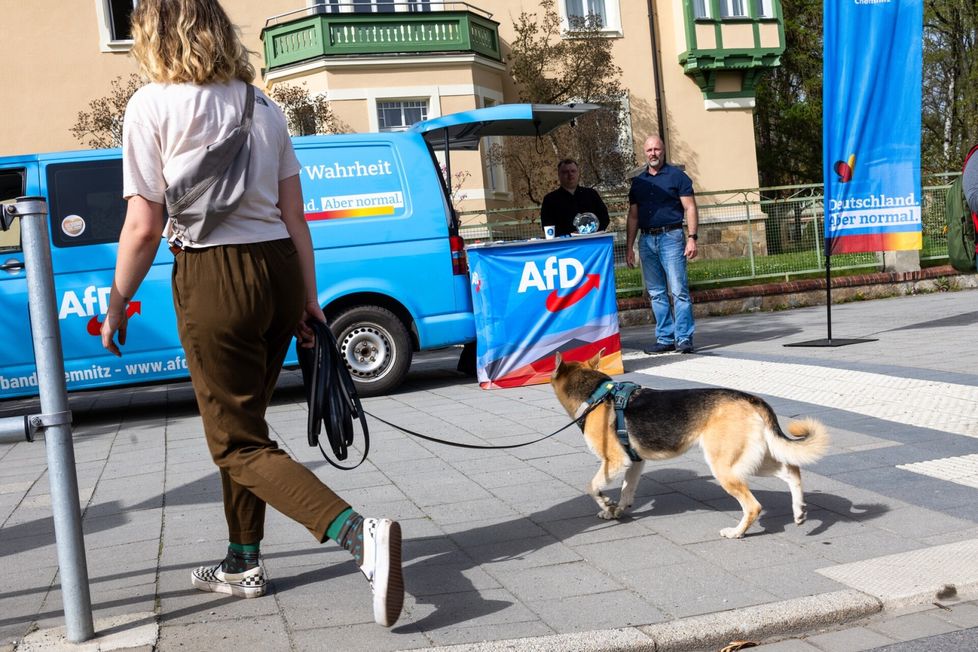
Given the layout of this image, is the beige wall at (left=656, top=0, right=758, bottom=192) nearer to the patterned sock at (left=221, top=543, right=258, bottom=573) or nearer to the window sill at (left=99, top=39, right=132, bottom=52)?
the window sill at (left=99, top=39, right=132, bottom=52)

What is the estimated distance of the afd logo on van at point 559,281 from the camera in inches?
352

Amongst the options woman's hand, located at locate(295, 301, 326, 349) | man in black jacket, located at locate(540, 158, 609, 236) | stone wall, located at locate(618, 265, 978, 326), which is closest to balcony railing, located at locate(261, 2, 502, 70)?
stone wall, located at locate(618, 265, 978, 326)

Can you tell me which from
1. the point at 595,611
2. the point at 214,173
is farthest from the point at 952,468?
the point at 214,173

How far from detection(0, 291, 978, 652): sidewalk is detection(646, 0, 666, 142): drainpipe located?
812 inches

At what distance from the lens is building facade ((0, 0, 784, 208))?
22.3 metres

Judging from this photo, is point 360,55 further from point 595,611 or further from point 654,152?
point 595,611

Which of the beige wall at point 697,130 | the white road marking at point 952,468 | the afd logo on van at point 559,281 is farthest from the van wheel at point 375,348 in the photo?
the beige wall at point 697,130

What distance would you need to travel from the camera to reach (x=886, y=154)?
10258 mm

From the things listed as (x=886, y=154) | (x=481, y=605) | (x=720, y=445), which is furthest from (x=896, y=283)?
(x=481, y=605)

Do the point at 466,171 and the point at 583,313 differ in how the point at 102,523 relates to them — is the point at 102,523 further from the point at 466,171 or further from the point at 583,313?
the point at 466,171

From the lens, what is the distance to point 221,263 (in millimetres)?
3332

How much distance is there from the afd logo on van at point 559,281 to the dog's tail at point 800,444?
4.97 meters

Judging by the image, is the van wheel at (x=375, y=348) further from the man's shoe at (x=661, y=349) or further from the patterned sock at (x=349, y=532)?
the patterned sock at (x=349, y=532)

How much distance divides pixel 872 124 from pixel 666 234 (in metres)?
2.39
